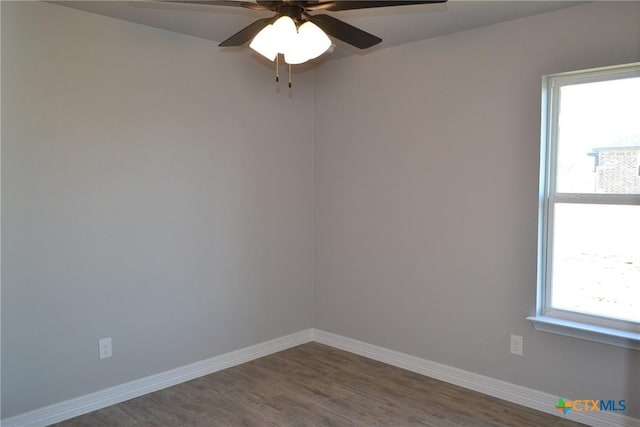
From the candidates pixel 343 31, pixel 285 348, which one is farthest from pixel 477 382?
pixel 343 31

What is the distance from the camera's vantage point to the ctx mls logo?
2713 millimetres

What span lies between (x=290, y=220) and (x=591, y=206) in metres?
2.34

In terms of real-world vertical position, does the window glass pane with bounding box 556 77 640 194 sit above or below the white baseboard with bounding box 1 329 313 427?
above

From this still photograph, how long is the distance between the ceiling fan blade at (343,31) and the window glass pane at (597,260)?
5.46ft

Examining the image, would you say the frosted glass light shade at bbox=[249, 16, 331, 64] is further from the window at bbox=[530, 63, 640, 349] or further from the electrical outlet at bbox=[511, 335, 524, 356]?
the electrical outlet at bbox=[511, 335, 524, 356]

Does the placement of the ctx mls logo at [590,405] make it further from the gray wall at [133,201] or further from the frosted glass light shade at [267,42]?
the frosted glass light shade at [267,42]

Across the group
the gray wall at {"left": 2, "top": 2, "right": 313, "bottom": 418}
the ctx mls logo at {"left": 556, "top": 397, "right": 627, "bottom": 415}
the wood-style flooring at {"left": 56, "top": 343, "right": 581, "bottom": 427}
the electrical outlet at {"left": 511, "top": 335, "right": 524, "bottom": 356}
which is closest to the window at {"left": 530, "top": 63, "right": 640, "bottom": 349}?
the electrical outlet at {"left": 511, "top": 335, "right": 524, "bottom": 356}

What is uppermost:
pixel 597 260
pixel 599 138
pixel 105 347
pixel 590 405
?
pixel 599 138

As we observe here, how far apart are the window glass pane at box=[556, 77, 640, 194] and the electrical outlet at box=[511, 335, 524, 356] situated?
101 centimetres

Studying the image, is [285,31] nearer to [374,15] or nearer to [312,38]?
[312,38]

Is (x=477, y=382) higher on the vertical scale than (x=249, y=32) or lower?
lower

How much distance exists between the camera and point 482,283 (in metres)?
3.27

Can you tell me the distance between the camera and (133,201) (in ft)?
10.4

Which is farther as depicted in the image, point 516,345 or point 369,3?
point 516,345
